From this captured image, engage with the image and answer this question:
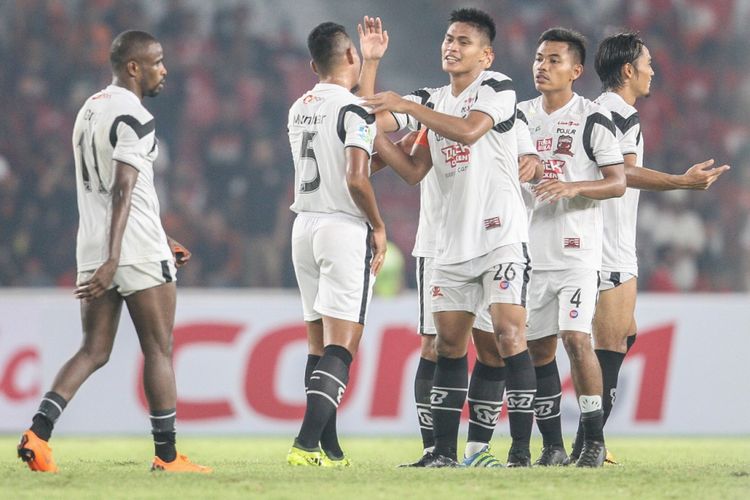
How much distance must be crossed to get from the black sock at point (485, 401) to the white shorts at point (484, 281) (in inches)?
12.9

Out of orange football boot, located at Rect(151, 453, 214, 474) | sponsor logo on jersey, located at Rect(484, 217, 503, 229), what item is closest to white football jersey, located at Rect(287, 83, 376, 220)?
sponsor logo on jersey, located at Rect(484, 217, 503, 229)

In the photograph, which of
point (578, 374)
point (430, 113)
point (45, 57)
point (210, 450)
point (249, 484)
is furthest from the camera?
point (45, 57)

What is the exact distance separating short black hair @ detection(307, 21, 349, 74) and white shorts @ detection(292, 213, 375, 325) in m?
0.79

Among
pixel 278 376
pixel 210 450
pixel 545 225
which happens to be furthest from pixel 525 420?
pixel 278 376

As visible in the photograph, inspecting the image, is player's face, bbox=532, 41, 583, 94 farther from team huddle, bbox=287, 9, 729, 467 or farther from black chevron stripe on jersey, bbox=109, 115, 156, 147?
black chevron stripe on jersey, bbox=109, 115, 156, 147

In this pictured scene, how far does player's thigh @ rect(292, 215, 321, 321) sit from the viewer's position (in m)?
5.96

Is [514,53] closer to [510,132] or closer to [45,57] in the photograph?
[45,57]

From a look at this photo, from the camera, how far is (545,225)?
250 inches

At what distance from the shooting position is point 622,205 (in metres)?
6.72

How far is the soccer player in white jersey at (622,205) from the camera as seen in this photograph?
6.48m

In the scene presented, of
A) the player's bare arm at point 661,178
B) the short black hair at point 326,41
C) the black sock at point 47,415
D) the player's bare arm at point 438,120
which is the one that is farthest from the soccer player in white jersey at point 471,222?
the black sock at point 47,415

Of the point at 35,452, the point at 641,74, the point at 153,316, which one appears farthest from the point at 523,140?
the point at 35,452

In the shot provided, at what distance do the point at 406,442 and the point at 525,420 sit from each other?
10.9ft

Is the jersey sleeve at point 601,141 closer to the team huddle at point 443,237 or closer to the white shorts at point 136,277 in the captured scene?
the team huddle at point 443,237
